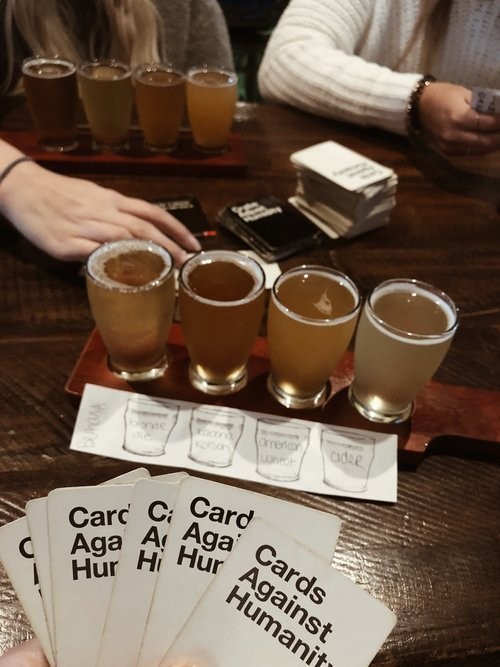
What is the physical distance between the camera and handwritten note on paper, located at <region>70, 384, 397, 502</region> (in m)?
0.92

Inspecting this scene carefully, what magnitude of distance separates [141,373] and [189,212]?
52 centimetres

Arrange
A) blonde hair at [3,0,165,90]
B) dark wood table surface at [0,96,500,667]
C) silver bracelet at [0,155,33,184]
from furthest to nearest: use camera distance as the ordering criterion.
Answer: blonde hair at [3,0,165,90]
silver bracelet at [0,155,33,184]
dark wood table surface at [0,96,500,667]

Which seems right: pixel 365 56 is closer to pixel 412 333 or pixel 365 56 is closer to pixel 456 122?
pixel 456 122

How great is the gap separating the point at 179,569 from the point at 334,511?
0.30 metres

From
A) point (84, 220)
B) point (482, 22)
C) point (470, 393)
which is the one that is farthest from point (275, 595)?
point (482, 22)

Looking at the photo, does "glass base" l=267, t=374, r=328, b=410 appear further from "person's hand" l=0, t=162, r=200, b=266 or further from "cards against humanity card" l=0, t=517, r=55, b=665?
"cards against humanity card" l=0, t=517, r=55, b=665

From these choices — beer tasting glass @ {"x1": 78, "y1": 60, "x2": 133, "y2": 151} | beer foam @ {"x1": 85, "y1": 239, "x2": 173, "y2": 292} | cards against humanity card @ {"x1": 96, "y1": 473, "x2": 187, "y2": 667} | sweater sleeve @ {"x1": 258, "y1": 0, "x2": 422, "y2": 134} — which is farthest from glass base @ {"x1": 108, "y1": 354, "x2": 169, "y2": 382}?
sweater sleeve @ {"x1": 258, "y1": 0, "x2": 422, "y2": 134}

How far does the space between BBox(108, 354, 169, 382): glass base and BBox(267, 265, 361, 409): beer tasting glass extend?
0.19m

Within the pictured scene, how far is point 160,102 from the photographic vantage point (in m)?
1.52

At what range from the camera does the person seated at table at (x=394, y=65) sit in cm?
169

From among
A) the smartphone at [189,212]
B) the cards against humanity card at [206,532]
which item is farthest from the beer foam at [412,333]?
the smartphone at [189,212]

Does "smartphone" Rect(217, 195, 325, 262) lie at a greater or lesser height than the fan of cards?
lesser

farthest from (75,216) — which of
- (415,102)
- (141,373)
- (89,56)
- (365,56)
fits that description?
(365,56)

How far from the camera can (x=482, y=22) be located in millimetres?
1835
